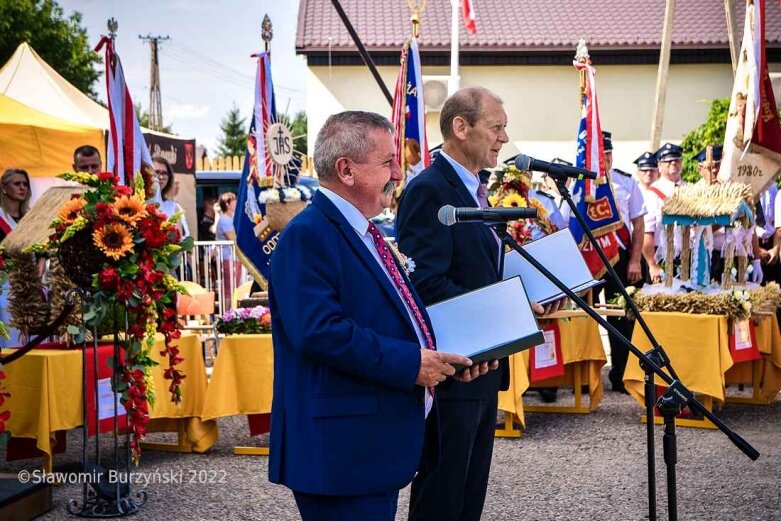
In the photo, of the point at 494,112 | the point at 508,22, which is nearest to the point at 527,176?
the point at 494,112

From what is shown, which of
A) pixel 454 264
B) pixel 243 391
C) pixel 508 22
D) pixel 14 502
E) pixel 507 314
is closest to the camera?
pixel 507 314

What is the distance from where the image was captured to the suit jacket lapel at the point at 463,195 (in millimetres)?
3885

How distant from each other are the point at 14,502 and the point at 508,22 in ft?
69.1

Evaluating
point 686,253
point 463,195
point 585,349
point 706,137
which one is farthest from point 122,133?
point 706,137

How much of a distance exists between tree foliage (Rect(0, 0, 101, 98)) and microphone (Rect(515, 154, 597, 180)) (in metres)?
28.7

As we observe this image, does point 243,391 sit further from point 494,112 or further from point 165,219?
point 494,112

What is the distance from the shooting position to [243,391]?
6785mm

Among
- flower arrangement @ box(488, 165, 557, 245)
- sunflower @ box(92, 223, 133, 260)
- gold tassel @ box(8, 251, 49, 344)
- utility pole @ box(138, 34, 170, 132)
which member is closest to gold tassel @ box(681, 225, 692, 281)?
flower arrangement @ box(488, 165, 557, 245)

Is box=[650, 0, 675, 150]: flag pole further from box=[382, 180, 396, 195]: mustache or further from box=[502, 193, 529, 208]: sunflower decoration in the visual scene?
box=[382, 180, 396, 195]: mustache

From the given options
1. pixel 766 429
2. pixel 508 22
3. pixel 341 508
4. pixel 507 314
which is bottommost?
pixel 766 429

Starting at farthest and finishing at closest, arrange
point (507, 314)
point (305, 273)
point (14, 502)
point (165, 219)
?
1. point (165, 219)
2. point (14, 502)
3. point (507, 314)
4. point (305, 273)

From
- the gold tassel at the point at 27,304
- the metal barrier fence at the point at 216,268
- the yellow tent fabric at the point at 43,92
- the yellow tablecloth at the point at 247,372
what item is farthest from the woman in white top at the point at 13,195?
the yellow tent fabric at the point at 43,92

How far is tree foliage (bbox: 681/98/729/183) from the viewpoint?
1505cm

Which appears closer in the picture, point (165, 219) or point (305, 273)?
point (305, 273)
